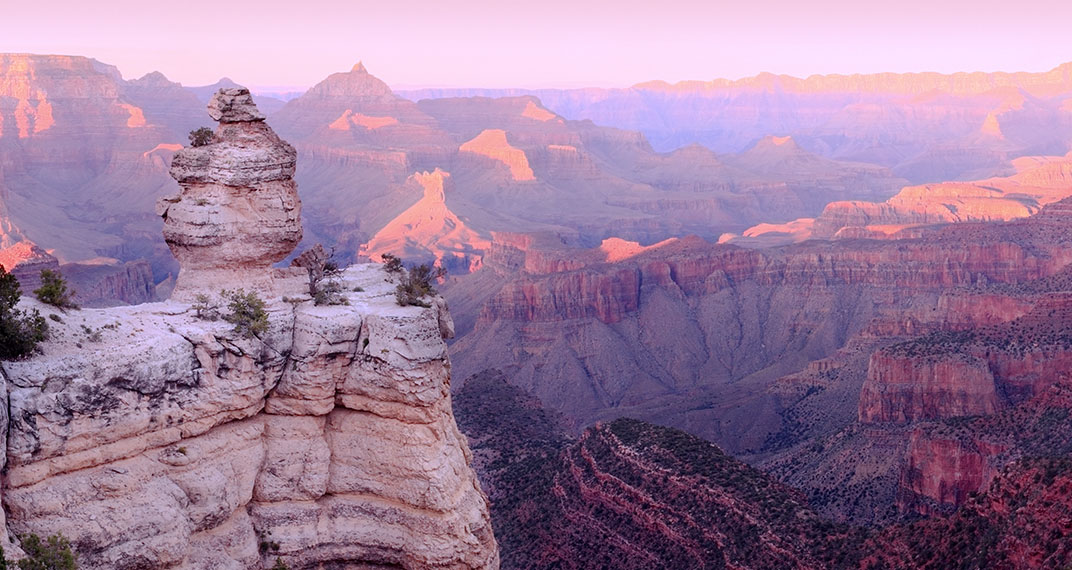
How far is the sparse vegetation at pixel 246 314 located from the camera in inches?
864

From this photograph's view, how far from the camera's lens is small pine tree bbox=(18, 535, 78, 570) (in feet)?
59.8

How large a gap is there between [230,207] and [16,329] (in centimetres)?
525

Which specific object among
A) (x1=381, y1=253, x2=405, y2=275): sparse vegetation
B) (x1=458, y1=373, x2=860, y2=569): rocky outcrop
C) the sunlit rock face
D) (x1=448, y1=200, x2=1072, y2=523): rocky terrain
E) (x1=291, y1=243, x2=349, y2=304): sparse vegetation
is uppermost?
the sunlit rock face

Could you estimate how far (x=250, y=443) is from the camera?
72.6 feet

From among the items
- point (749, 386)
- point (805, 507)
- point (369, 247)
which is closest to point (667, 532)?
point (805, 507)

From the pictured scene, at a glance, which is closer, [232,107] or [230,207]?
[230,207]

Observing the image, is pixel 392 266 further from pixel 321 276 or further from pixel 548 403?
pixel 548 403

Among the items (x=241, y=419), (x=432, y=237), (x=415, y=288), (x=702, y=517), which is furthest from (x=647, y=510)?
(x=432, y=237)

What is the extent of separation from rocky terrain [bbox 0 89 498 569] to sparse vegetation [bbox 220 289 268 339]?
49 millimetres

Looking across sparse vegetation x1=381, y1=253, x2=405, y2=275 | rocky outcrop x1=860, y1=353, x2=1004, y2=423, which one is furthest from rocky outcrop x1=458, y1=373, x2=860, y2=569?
rocky outcrop x1=860, y1=353, x2=1004, y2=423

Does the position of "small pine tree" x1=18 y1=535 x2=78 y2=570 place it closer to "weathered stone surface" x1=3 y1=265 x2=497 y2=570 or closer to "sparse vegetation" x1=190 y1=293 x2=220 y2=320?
"weathered stone surface" x1=3 y1=265 x2=497 y2=570

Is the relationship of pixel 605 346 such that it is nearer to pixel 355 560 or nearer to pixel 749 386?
pixel 749 386


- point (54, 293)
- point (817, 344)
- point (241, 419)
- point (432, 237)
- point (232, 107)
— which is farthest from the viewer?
point (432, 237)

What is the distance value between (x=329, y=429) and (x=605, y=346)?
7905cm
